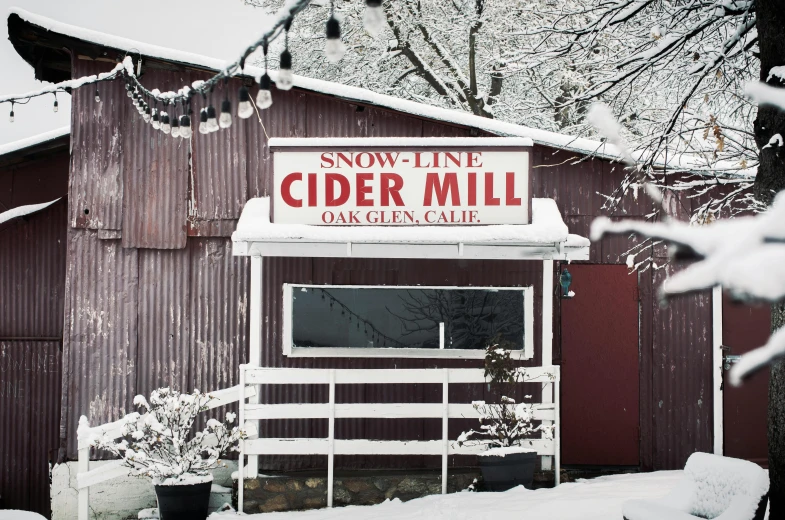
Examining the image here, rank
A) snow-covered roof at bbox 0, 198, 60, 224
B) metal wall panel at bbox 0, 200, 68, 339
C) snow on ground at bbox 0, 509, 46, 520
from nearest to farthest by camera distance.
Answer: snow on ground at bbox 0, 509, 46, 520
snow-covered roof at bbox 0, 198, 60, 224
metal wall panel at bbox 0, 200, 68, 339

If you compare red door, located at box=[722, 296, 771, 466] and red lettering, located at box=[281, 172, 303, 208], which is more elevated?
red lettering, located at box=[281, 172, 303, 208]

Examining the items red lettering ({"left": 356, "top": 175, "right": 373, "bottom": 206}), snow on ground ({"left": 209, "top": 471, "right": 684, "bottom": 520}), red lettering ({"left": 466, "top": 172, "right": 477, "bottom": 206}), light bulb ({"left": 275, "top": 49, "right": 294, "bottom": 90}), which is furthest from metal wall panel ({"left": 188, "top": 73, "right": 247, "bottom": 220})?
light bulb ({"left": 275, "top": 49, "right": 294, "bottom": 90})

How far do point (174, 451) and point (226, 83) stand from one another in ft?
11.7

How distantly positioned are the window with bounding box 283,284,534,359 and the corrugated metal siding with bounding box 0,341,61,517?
3.47 m

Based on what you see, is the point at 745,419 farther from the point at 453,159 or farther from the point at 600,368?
the point at 453,159

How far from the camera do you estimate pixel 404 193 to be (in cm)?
796

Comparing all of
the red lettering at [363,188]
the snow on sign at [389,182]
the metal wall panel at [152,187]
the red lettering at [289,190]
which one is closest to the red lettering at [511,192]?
the snow on sign at [389,182]

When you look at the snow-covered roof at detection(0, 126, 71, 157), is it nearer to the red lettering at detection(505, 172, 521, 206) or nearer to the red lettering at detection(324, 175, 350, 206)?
the red lettering at detection(324, 175, 350, 206)

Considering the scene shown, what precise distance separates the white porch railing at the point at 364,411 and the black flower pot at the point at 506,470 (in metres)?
0.22

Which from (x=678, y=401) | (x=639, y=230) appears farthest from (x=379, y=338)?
(x=639, y=230)

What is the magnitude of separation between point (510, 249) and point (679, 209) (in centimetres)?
239

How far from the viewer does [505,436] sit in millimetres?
7676

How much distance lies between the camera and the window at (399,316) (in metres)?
8.80

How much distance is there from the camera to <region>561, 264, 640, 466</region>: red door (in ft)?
29.2
